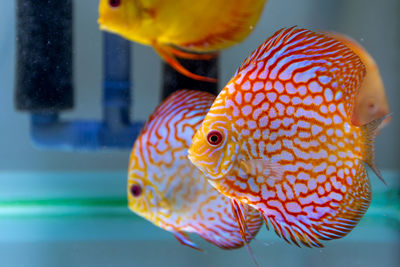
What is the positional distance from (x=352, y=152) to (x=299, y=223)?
0.12 m

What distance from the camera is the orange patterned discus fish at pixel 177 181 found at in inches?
25.6

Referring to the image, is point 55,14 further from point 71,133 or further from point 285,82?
point 285,82

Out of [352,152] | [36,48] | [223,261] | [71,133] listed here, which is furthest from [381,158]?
[36,48]

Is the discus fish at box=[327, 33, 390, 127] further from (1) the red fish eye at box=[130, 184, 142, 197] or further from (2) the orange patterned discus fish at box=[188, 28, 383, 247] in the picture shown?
(1) the red fish eye at box=[130, 184, 142, 197]

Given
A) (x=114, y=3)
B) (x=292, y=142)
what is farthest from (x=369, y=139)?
(x=114, y=3)

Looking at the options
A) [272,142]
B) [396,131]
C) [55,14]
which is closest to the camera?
[272,142]

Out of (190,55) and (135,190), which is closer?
(135,190)

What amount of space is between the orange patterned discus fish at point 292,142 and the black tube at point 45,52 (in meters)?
0.66

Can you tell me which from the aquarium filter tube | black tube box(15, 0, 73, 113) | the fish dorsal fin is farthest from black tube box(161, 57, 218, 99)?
the fish dorsal fin

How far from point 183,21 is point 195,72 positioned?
16 centimetres

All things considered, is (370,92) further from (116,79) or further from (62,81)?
(62,81)

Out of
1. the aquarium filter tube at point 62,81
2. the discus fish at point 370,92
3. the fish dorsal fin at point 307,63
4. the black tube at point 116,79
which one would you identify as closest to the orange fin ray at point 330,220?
the fish dorsal fin at point 307,63

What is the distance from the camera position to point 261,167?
0.46 metres

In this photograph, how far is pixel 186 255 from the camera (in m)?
1.08
